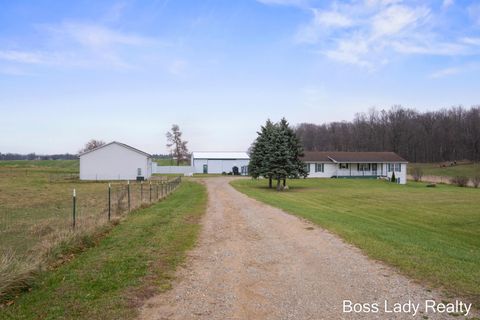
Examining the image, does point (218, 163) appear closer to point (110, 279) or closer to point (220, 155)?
point (220, 155)

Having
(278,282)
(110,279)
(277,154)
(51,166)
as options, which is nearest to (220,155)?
(277,154)

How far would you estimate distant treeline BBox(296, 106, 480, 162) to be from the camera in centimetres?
10288

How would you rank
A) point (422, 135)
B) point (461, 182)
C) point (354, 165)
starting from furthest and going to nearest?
point (422, 135) → point (354, 165) → point (461, 182)

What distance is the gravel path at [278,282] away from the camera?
17.7 ft

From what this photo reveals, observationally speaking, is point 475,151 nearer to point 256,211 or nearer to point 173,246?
point 256,211

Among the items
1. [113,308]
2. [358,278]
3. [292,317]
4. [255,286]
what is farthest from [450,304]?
[113,308]

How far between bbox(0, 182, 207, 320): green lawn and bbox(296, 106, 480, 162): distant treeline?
3925 inches

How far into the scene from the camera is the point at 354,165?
61781mm

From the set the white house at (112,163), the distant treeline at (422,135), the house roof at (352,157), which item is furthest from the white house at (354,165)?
the distant treeline at (422,135)

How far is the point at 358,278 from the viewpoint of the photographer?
698 centimetres

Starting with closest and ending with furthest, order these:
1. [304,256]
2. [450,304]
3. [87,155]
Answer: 1. [450,304]
2. [304,256]
3. [87,155]

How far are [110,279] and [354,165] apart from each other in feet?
191

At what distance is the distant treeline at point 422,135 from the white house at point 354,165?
1651 inches

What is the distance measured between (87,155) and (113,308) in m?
51.5
